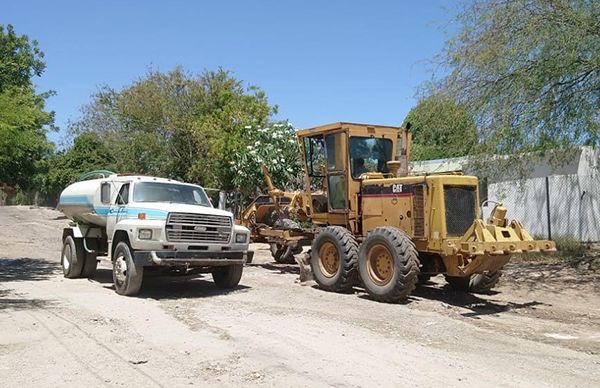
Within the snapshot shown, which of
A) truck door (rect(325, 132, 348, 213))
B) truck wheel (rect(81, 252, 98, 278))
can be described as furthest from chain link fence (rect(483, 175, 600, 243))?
truck wheel (rect(81, 252, 98, 278))

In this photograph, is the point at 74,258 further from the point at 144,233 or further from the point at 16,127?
the point at 144,233

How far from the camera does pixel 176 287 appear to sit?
42.4ft

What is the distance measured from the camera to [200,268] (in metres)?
12.0

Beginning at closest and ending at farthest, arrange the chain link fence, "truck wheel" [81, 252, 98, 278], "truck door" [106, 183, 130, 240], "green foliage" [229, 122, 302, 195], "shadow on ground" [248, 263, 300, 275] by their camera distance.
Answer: "truck door" [106, 183, 130, 240]
"truck wheel" [81, 252, 98, 278]
"shadow on ground" [248, 263, 300, 275]
the chain link fence
"green foliage" [229, 122, 302, 195]

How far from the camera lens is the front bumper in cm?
1085

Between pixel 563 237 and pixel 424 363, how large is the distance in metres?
13.0

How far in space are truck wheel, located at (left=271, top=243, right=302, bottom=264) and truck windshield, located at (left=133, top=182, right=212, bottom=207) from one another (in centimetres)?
453

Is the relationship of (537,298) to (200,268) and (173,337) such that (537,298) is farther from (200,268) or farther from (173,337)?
(173,337)

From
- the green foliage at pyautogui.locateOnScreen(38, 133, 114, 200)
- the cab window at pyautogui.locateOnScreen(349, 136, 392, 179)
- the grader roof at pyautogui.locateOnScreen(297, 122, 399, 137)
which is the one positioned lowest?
the cab window at pyautogui.locateOnScreen(349, 136, 392, 179)

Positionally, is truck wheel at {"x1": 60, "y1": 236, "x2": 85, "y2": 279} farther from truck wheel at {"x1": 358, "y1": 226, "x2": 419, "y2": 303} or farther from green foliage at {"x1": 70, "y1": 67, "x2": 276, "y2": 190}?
green foliage at {"x1": 70, "y1": 67, "x2": 276, "y2": 190}

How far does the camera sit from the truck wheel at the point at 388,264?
1029cm

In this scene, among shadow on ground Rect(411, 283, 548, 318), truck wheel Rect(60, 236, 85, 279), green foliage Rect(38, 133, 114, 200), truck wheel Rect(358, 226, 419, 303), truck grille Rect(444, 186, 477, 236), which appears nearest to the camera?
truck wheel Rect(358, 226, 419, 303)

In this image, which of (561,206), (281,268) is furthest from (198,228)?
(561,206)

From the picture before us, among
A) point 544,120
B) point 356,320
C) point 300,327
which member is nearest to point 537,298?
point 544,120
